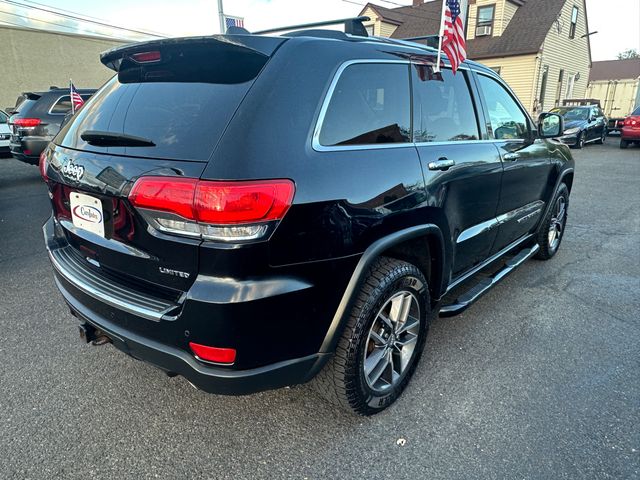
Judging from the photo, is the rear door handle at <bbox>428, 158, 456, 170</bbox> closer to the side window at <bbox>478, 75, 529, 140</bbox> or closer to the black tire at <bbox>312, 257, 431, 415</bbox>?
the black tire at <bbox>312, 257, 431, 415</bbox>

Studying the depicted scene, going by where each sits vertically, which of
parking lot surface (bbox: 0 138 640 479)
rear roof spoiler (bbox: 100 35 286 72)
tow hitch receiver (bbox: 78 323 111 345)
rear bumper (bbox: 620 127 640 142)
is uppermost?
rear roof spoiler (bbox: 100 35 286 72)

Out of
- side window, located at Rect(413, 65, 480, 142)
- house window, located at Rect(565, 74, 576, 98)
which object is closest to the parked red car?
house window, located at Rect(565, 74, 576, 98)

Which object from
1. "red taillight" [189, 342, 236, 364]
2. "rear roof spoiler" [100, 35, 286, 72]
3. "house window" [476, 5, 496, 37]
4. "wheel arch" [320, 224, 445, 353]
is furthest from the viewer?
"house window" [476, 5, 496, 37]

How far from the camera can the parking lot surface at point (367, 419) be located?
2104 millimetres

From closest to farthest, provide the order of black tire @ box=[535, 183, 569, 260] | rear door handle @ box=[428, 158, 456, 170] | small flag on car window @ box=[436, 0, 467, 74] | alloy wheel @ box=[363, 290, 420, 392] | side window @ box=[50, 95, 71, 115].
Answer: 1. alloy wheel @ box=[363, 290, 420, 392]
2. rear door handle @ box=[428, 158, 456, 170]
3. small flag on car window @ box=[436, 0, 467, 74]
4. black tire @ box=[535, 183, 569, 260]
5. side window @ box=[50, 95, 71, 115]

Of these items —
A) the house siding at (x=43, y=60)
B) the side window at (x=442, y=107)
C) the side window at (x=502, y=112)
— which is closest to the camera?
the side window at (x=442, y=107)

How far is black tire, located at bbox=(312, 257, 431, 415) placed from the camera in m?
2.14

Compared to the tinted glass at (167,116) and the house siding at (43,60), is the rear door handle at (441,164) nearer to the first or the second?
the tinted glass at (167,116)

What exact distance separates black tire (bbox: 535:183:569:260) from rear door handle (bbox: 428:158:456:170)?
2.34 m

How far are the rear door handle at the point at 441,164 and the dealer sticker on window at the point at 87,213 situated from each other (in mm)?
1741

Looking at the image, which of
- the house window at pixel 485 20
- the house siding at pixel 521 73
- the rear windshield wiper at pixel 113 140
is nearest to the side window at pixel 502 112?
the rear windshield wiper at pixel 113 140

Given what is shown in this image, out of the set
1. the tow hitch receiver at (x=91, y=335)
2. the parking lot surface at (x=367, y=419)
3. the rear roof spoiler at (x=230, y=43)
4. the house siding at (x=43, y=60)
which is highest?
the house siding at (x=43, y=60)

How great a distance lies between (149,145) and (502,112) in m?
2.89

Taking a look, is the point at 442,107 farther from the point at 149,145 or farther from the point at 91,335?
the point at 91,335
